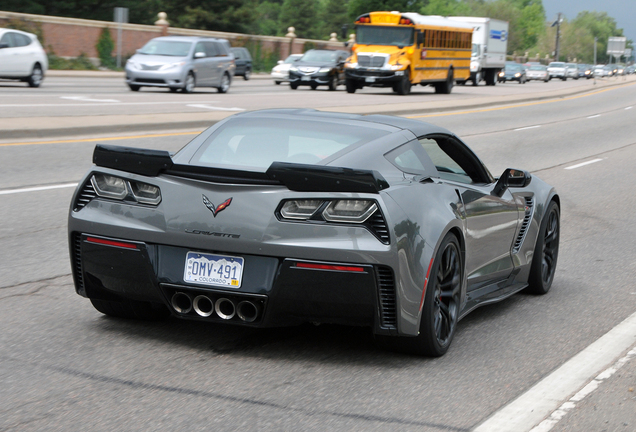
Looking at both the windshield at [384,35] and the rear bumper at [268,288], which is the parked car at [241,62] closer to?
the windshield at [384,35]

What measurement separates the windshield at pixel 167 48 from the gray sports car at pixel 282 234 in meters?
24.6

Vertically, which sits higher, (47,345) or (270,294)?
(270,294)

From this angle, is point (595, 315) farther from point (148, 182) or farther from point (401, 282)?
point (148, 182)

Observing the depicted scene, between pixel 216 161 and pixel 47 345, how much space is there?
4.42ft

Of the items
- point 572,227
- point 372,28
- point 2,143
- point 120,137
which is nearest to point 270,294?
point 572,227

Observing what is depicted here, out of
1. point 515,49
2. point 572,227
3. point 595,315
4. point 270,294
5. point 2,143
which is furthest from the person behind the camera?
point 515,49

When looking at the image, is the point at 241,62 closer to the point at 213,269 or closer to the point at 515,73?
the point at 515,73

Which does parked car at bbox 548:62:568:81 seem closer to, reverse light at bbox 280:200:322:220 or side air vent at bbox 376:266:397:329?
side air vent at bbox 376:266:397:329

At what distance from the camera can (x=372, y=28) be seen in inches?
1446

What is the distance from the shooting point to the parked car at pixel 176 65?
1139 inches

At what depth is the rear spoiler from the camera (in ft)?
15.2

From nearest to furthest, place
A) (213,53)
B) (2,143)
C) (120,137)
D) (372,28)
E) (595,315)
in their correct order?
(595,315)
(2,143)
(120,137)
(213,53)
(372,28)

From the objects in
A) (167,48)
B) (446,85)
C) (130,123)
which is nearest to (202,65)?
(167,48)

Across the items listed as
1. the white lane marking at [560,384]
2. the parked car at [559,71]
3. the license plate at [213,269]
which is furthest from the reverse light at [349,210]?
the parked car at [559,71]
